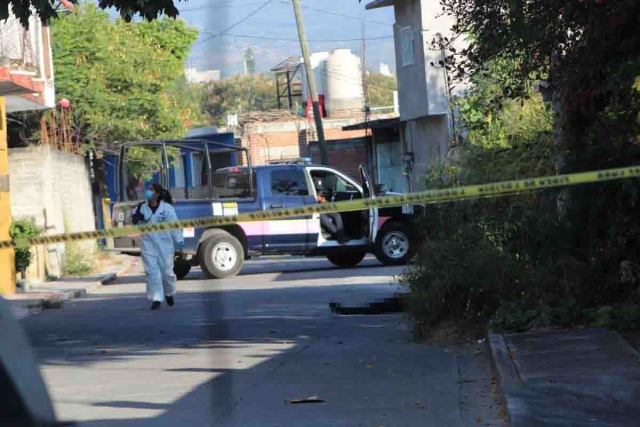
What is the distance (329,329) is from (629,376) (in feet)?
18.5

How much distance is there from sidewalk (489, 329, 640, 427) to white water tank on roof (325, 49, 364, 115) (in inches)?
2015

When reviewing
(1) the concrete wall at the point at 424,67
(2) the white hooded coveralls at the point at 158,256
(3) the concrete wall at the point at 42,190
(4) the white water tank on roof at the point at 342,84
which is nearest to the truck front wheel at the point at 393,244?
(2) the white hooded coveralls at the point at 158,256

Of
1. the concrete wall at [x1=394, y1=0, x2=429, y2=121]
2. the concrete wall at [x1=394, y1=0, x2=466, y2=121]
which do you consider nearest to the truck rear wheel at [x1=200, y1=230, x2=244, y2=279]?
the concrete wall at [x1=394, y1=0, x2=466, y2=121]

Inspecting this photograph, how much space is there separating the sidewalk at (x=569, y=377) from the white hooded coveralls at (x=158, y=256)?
7569 millimetres

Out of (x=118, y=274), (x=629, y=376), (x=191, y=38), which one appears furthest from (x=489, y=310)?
(x=191, y=38)

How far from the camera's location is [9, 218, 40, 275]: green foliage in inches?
867

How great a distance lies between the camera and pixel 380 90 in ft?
313

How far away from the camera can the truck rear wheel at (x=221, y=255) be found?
21.9m

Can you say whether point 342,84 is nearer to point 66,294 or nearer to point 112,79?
point 112,79

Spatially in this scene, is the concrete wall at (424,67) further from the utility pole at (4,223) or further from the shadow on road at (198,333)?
the shadow on road at (198,333)

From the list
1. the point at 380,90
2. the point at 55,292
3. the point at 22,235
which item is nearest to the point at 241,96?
the point at 380,90

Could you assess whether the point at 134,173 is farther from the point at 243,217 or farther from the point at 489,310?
the point at 243,217

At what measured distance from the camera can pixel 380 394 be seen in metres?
8.41

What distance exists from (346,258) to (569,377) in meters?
16.6
